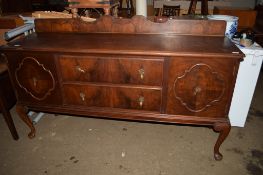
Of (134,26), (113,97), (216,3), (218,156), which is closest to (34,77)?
(113,97)

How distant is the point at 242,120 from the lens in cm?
229

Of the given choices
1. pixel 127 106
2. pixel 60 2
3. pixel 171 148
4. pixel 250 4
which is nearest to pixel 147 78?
pixel 127 106

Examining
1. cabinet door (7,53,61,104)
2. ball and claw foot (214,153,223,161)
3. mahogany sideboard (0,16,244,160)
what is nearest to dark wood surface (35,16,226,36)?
mahogany sideboard (0,16,244,160)

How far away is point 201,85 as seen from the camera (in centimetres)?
157

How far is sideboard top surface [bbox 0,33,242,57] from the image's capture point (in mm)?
1487

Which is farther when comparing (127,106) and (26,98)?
(26,98)

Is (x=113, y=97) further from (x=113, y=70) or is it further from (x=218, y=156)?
(x=218, y=156)

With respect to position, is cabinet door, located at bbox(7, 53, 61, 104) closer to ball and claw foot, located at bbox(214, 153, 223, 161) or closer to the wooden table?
the wooden table

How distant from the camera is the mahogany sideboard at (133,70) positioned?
59.7 inches

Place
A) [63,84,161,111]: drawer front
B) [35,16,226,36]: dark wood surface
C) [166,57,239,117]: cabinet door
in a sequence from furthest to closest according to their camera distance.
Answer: [35,16,226,36]: dark wood surface
[63,84,161,111]: drawer front
[166,57,239,117]: cabinet door

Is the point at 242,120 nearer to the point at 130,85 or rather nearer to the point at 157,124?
the point at 157,124

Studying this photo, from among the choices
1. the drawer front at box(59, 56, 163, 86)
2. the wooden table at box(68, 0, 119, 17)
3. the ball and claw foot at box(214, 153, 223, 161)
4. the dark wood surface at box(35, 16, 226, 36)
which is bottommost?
the ball and claw foot at box(214, 153, 223, 161)

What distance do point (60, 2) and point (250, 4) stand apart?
5.42 m

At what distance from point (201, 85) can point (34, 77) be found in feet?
4.55
